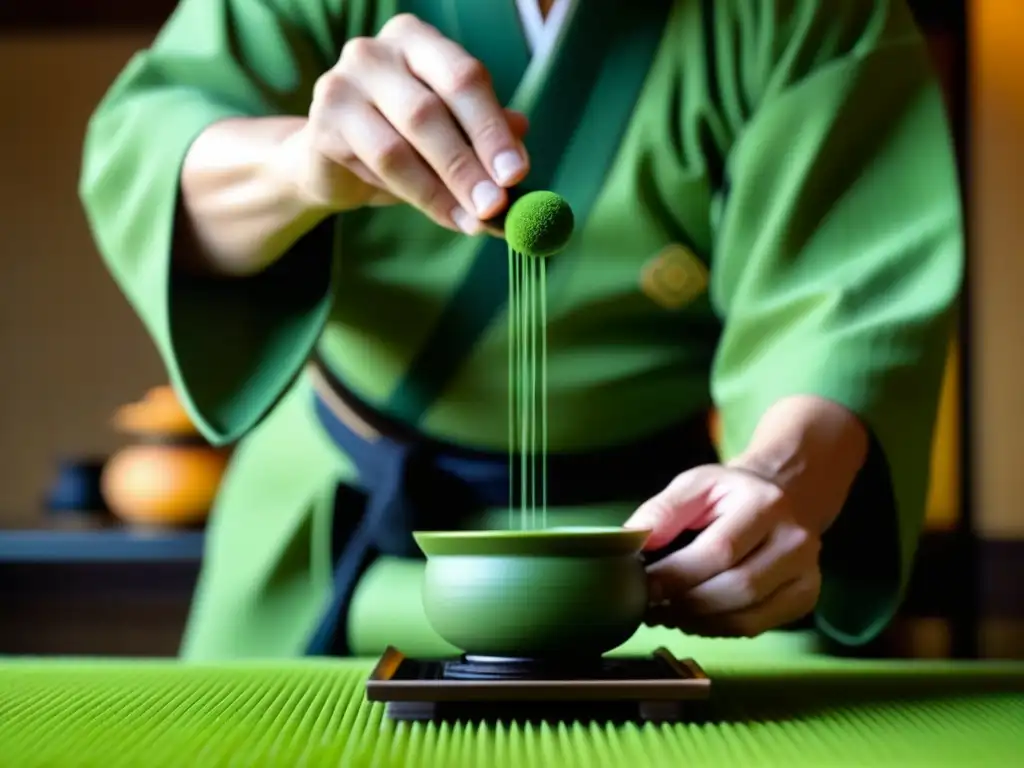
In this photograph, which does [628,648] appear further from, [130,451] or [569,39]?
[130,451]

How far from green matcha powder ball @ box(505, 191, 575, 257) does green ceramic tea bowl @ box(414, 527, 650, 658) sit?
6.8 inches

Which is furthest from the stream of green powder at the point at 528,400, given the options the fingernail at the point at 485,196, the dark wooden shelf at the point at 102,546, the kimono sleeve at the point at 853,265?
the dark wooden shelf at the point at 102,546

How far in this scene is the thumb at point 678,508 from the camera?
74 cm

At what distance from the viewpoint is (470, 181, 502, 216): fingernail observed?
2.47ft

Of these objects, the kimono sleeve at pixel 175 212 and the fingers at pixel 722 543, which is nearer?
the fingers at pixel 722 543

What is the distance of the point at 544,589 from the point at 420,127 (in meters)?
0.32

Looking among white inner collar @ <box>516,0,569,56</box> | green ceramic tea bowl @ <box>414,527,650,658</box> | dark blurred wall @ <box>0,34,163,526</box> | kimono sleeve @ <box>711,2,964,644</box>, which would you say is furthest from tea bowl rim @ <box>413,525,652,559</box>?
dark blurred wall @ <box>0,34,163,526</box>

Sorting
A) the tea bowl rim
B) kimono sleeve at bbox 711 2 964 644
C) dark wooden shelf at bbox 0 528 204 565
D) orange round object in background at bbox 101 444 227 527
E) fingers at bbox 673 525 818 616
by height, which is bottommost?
dark wooden shelf at bbox 0 528 204 565

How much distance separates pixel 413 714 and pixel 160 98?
67 centimetres

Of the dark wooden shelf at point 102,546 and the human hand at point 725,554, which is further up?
the human hand at point 725,554

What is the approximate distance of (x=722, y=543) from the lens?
2.42 ft

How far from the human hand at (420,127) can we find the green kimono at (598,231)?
0.74 ft

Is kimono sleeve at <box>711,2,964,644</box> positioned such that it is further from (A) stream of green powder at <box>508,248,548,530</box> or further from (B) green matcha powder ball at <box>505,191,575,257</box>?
(B) green matcha powder ball at <box>505,191,575,257</box>

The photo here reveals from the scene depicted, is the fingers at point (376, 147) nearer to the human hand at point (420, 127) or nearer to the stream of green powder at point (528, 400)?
the human hand at point (420, 127)
